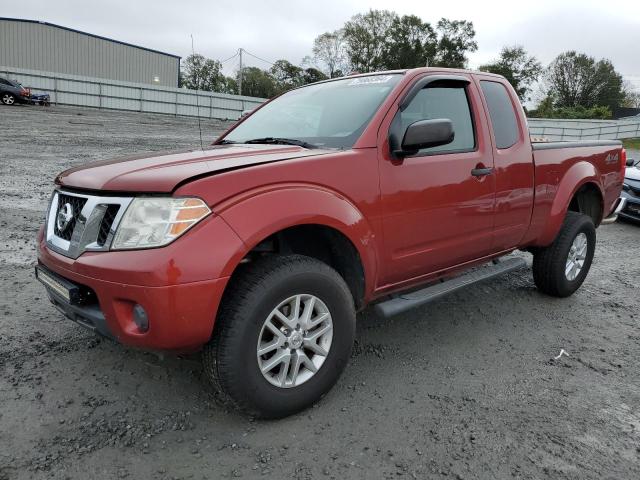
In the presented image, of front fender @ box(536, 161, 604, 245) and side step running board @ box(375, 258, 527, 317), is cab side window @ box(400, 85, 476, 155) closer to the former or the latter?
side step running board @ box(375, 258, 527, 317)

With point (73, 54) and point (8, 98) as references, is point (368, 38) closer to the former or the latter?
point (73, 54)

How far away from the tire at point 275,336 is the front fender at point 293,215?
0.18 m

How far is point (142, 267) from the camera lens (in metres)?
2.09

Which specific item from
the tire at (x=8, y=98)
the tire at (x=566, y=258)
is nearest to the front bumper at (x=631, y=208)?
the tire at (x=566, y=258)

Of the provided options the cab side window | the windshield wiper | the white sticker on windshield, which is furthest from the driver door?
the windshield wiper

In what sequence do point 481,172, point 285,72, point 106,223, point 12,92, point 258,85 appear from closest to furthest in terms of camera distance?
point 106,223 → point 481,172 → point 12,92 → point 258,85 → point 285,72

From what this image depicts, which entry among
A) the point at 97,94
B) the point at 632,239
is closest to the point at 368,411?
the point at 632,239

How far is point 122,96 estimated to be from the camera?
27625mm

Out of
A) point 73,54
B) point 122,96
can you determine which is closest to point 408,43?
point 73,54

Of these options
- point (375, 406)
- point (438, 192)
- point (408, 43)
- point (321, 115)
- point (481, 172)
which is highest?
point (408, 43)

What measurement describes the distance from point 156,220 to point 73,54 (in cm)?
4375

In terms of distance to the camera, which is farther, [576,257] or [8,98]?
[8,98]

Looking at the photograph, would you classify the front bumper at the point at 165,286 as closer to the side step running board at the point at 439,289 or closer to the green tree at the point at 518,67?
the side step running board at the point at 439,289

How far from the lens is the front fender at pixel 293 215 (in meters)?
2.27
